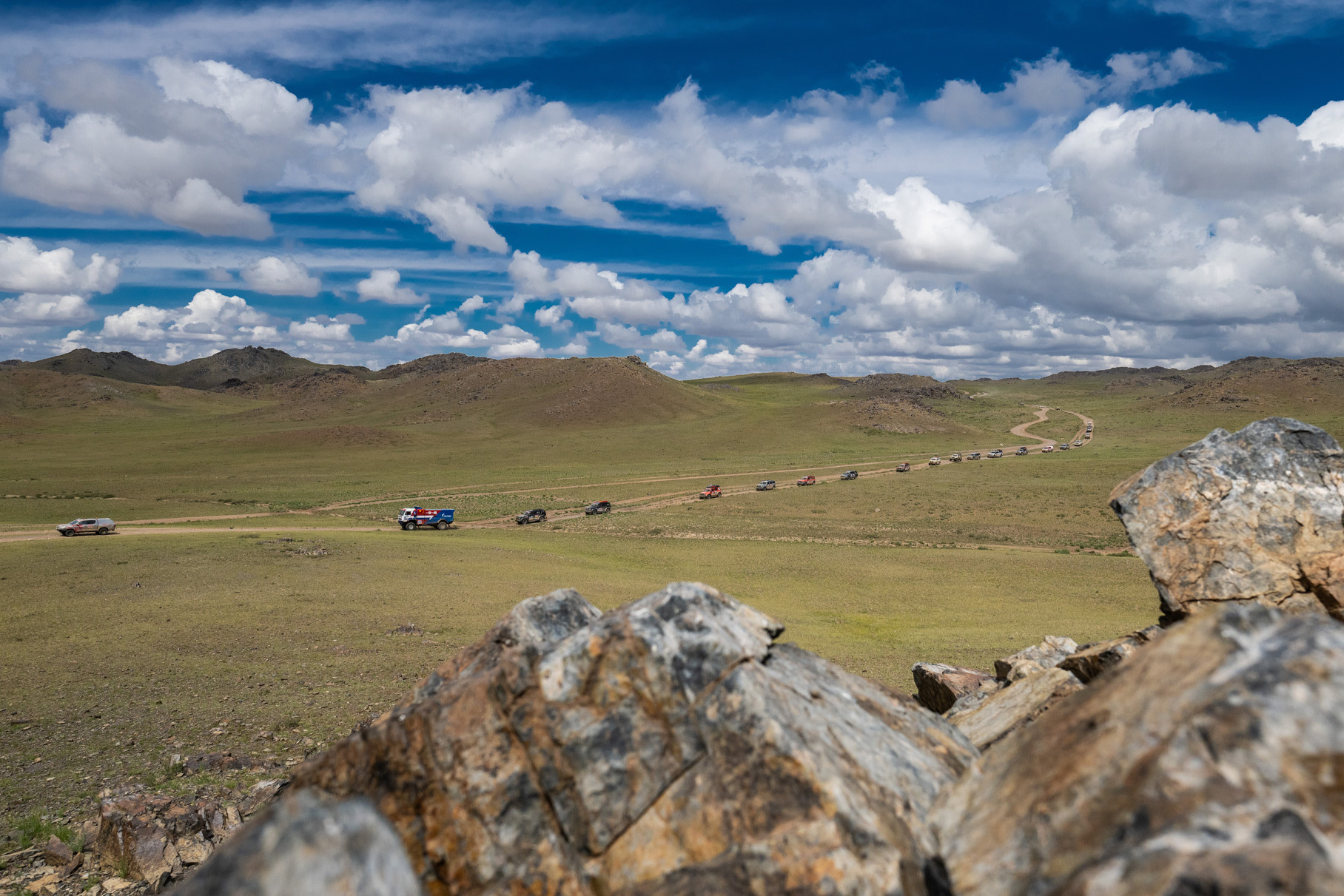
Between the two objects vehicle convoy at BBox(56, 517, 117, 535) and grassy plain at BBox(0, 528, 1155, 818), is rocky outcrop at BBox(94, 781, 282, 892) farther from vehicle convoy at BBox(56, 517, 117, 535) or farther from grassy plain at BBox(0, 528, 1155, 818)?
vehicle convoy at BBox(56, 517, 117, 535)

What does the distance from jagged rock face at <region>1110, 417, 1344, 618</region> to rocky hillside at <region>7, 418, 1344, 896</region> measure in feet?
15.3

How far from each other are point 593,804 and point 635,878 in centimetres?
67

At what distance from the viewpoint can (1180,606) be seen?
11.2 metres

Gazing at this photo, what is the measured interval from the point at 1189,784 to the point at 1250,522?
8973 mm

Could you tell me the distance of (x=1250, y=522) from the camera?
10914 millimetres

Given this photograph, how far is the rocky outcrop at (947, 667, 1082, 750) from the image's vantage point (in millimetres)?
8688

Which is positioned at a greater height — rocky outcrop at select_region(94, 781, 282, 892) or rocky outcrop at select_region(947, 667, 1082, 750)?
rocky outcrop at select_region(947, 667, 1082, 750)

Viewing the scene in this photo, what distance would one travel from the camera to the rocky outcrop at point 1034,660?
12.7 m

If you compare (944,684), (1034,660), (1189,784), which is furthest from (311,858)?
(1034,660)

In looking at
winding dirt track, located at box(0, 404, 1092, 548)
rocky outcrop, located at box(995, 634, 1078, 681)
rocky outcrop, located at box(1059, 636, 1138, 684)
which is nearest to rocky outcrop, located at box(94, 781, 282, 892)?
rocky outcrop, located at box(1059, 636, 1138, 684)

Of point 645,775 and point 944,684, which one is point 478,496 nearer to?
point 944,684

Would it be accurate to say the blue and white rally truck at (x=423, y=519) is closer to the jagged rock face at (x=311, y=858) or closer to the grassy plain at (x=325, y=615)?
the grassy plain at (x=325, y=615)

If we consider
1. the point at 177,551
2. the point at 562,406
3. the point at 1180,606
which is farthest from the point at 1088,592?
the point at 562,406

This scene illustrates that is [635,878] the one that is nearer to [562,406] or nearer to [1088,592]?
[1088,592]
